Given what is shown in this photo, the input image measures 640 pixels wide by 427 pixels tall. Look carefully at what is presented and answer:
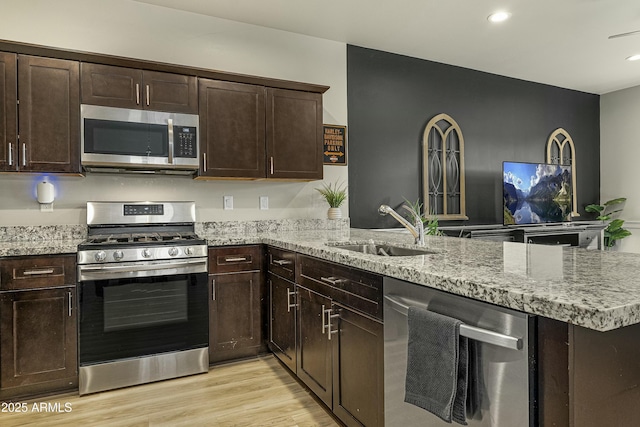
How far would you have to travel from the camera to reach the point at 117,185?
3.12 m

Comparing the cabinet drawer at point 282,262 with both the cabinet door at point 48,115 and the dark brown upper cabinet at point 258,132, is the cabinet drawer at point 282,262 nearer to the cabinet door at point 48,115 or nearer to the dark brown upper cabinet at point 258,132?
the dark brown upper cabinet at point 258,132

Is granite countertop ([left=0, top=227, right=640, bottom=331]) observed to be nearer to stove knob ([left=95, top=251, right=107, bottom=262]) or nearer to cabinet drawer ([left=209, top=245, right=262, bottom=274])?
cabinet drawer ([left=209, top=245, right=262, bottom=274])

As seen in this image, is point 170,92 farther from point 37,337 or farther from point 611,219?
point 611,219

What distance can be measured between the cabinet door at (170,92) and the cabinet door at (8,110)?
77 centimetres

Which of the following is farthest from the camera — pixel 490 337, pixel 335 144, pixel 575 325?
pixel 335 144

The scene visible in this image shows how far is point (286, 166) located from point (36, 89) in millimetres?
1798

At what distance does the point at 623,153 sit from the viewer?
5.66 m

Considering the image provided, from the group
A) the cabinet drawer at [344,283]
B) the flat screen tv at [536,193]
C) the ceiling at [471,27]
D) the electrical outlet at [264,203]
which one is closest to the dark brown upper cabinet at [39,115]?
the ceiling at [471,27]

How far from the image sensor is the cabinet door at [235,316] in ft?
9.44

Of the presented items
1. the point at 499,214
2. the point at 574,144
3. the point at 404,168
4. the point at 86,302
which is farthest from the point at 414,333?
the point at 574,144

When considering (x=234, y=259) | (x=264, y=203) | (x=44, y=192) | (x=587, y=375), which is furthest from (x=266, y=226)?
(x=587, y=375)

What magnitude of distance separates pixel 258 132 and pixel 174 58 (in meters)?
0.96

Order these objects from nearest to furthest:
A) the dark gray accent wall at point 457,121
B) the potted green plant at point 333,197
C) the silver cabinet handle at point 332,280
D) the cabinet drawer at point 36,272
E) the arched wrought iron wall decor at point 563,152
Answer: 1. the silver cabinet handle at point 332,280
2. the cabinet drawer at point 36,272
3. the potted green plant at point 333,197
4. the dark gray accent wall at point 457,121
5. the arched wrought iron wall decor at point 563,152

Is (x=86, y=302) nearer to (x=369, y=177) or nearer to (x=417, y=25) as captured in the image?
(x=369, y=177)
